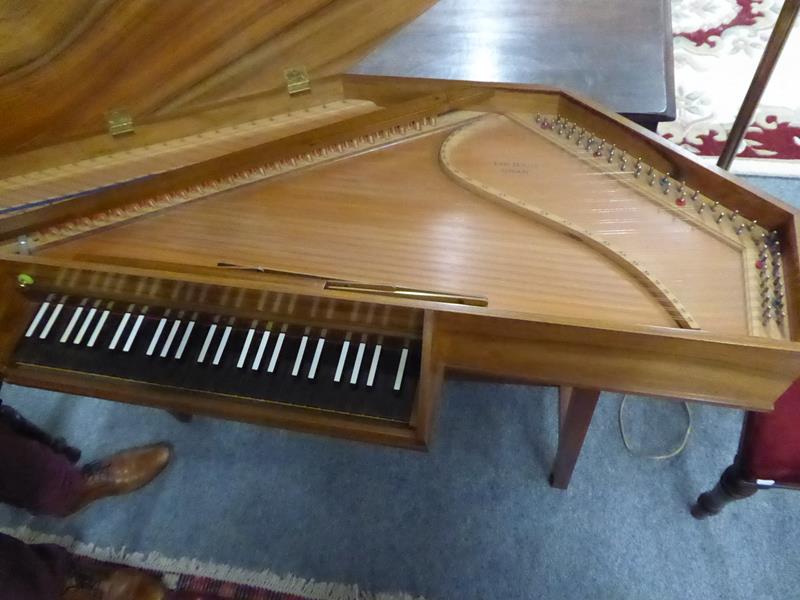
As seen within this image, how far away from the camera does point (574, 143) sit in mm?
1439

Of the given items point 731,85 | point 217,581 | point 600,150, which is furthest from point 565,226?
point 731,85

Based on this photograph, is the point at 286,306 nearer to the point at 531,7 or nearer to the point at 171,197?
the point at 171,197

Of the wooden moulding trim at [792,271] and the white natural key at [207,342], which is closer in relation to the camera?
the wooden moulding trim at [792,271]

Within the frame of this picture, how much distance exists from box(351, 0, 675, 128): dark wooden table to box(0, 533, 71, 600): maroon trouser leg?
1457 mm

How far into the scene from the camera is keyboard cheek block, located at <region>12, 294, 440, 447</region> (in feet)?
4.08

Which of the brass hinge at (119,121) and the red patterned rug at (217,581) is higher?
the brass hinge at (119,121)

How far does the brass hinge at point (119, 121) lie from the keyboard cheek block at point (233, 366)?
41 cm

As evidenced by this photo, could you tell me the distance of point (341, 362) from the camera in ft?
4.21

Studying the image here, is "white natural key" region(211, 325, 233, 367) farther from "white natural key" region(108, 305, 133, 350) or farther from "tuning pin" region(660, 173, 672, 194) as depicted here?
"tuning pin" region(660, 173, 672, 194)

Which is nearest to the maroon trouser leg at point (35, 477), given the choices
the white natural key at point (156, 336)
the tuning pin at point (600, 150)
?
the white natural key at point (156, 336)

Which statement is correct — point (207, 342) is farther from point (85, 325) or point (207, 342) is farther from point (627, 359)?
point (627, 359)

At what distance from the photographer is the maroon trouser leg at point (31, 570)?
55.6 inches

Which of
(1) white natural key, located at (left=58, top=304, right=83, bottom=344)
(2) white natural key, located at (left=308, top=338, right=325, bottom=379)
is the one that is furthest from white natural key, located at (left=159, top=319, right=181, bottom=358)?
(2) white natural key, located at (left=308, top=338, right=325, bottom=379)

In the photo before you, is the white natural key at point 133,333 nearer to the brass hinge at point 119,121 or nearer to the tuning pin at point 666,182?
the brass hinge at point 119,121
